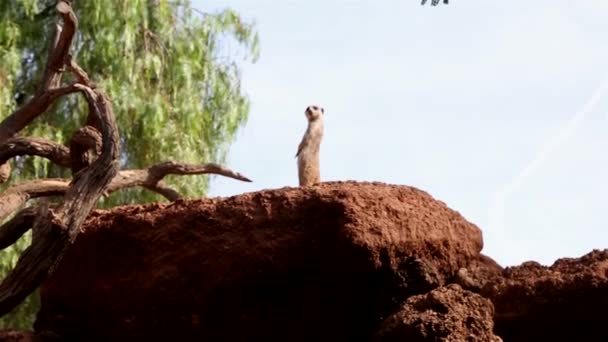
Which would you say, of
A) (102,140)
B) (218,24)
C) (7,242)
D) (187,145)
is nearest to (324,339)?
(102,140)

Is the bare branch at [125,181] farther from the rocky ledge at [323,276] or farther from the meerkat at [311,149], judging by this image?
the rocky ledge at [323,276]

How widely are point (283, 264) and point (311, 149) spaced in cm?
425

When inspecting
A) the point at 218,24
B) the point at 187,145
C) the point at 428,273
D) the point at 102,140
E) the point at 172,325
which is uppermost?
the point at 218,24

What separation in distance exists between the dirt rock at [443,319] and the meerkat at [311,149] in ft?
12.4

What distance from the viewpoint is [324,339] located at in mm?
5488

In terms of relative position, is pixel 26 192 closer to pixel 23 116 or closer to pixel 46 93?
pixel 23 116

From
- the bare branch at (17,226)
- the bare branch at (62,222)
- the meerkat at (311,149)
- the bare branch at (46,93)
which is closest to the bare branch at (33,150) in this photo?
the bare branch at (46,93)

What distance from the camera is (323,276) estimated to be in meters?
5.44

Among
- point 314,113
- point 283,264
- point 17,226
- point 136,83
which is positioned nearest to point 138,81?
point 136,83

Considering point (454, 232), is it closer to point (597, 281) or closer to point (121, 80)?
point (597, 281)

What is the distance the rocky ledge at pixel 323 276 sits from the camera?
5.23 m

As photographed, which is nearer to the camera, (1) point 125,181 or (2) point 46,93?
(2) point 46,93

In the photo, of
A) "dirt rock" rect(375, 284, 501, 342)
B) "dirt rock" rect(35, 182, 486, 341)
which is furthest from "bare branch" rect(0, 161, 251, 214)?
"dirt rock" rect(375, 284, 501, 342)

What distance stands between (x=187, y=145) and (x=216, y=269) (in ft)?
27.0
